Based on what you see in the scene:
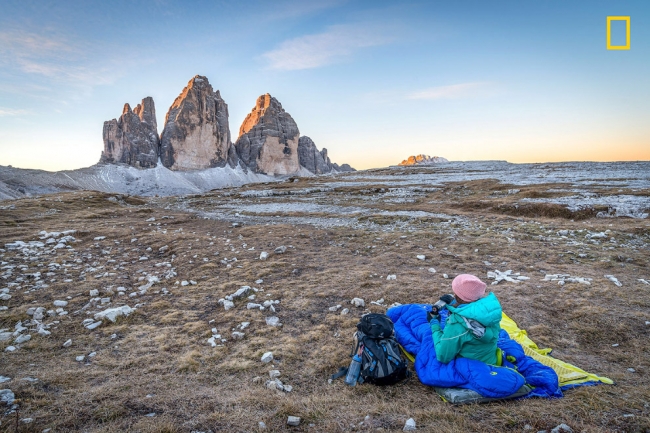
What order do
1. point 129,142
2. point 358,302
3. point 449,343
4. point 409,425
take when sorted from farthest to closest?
point 129,142 < point 358,302 < point 449,343 < point 409,425

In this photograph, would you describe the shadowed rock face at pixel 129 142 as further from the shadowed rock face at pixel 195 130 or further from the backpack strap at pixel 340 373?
the backpack strap at pixel 340 373

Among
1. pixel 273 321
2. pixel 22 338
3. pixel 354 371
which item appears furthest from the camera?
pixel 273 321

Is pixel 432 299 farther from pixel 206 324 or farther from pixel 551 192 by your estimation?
pixel 551 192

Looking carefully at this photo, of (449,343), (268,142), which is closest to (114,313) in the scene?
(449,343)

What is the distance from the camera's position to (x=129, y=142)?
472ft

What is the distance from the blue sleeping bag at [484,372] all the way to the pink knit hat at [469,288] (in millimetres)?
994

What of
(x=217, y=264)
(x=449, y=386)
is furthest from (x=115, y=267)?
(x=449, y=386)

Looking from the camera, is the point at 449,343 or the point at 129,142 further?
the point at 129,142

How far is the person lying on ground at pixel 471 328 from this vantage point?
4.71 m

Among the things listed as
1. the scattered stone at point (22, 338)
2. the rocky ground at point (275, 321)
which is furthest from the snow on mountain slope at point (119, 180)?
the scattered stone at point (22, 338)

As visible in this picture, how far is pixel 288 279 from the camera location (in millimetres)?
10266

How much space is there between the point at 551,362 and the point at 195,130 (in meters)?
174

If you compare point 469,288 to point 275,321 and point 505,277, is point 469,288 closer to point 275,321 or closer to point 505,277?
point 275,321

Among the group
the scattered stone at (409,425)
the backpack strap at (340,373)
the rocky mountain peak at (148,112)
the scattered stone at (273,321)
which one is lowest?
the backpack strap at (340,373)
